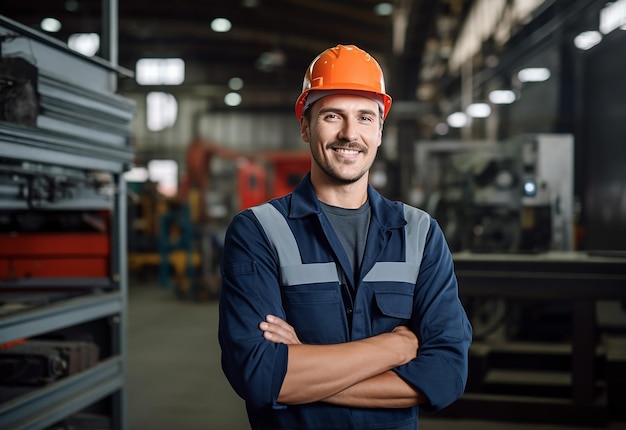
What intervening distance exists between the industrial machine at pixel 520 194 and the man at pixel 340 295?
3404mm

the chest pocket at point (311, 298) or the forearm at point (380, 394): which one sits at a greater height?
the chest pocket at point (311, 298)

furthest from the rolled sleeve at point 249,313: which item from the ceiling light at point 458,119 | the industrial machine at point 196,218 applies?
the ceiling light at point 458,119

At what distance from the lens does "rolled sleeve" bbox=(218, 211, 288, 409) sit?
5.22 feet

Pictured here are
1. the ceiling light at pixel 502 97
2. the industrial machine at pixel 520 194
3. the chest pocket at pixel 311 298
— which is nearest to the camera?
the chest pocket at pixel 311 298

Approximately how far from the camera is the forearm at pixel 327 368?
1.61 m

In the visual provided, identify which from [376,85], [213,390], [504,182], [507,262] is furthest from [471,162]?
[376,85]

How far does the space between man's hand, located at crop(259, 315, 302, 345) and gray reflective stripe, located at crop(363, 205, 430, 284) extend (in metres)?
0.25

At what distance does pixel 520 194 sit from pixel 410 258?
11.4ft

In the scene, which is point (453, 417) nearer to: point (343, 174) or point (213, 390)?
point (213, 390)

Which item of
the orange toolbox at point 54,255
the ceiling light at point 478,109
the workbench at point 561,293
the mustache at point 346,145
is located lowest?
the workbench at point 561,293

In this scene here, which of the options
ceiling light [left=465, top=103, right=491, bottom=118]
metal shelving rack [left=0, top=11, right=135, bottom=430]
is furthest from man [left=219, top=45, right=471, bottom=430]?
ceiling light [left=465, top=103, right=491, bottom=118]

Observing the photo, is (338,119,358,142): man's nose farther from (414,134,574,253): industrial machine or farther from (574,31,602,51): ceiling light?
(574,31,602,51): ceiling light

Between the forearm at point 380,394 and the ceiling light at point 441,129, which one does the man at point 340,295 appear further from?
the ceiling light at point 441,129

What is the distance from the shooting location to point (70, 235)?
11.5 ft
